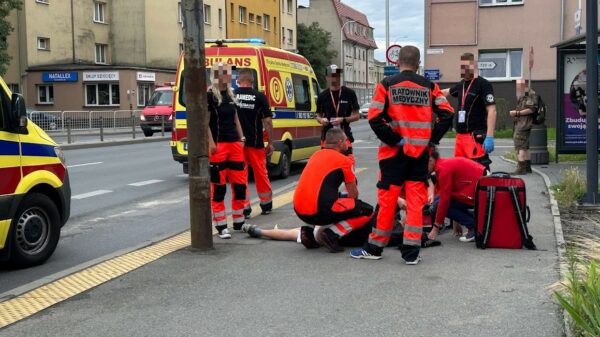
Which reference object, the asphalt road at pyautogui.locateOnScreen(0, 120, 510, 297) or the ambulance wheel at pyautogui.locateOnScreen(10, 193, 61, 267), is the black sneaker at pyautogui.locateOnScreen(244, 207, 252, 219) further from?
the ambulance wheel at pyautogui.locateOnScreen(10, 193, 61, 267)

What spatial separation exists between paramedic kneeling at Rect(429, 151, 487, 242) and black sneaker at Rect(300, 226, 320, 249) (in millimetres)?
1236

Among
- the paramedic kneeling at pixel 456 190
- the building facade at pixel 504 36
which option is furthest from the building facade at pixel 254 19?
the paramedic kneeling at pixel 456 190

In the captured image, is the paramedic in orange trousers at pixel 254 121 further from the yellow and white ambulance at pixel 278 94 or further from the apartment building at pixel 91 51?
the apartment building at pixel 91 51

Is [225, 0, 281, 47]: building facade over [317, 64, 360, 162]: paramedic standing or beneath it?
over

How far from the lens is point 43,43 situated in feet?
148

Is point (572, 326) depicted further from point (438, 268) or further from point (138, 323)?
point (138, 323)

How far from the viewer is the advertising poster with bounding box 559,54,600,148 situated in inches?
545

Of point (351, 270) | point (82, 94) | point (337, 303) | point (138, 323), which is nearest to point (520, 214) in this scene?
point (351, 270)

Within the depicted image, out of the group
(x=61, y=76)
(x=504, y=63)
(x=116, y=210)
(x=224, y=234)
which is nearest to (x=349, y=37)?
(x=61, y=76)

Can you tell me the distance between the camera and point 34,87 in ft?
148

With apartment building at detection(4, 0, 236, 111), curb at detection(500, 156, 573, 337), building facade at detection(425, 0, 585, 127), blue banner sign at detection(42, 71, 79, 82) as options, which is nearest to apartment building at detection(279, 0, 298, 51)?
apartment building at detection(4, 0, 236, 111)

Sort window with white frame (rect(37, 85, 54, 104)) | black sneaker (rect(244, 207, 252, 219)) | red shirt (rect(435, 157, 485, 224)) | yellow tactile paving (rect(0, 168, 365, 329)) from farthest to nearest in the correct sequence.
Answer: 1. window with white frame (rect(37, 85, 54, 104))
2. black sneaker (rect(244, 207, 252, 219))
3. red shirt (rect(435, 157, 485, 224))
4. yellow tactile paving (rect(0, 168, 365, 329))

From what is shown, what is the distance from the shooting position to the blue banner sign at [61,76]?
147ft

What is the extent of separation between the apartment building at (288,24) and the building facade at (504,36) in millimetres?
42785
